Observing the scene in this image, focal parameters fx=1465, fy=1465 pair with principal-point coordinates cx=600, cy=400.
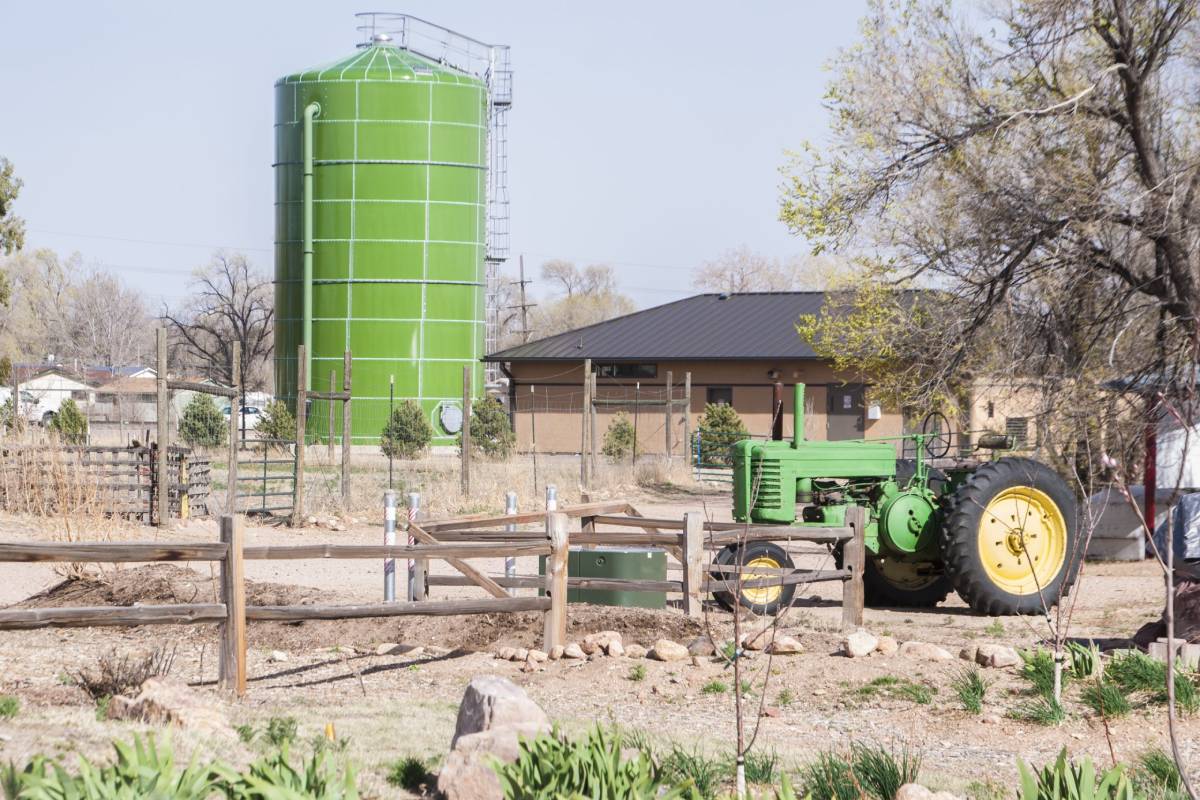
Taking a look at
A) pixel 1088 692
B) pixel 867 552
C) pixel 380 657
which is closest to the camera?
pixel 1088 692

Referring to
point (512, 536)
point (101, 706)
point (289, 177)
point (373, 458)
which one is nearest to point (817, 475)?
point (512, 536)

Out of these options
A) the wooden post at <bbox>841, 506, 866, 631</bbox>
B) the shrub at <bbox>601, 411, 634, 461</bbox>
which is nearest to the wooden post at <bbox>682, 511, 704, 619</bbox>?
the wooden post at <bbox>841, 506, 866, 631</bbox>

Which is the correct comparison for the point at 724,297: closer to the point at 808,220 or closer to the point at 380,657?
the point at 808,220

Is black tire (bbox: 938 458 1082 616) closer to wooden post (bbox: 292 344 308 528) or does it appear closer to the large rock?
the large rock

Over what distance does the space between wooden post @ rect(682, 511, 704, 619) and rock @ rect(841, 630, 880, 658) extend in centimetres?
192

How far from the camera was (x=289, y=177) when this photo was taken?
4362cm

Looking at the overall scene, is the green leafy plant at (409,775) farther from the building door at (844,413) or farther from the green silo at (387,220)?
the building door at (844,413)

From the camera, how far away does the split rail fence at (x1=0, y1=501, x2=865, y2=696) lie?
332 inches

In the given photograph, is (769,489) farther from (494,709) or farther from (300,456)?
(300,456)

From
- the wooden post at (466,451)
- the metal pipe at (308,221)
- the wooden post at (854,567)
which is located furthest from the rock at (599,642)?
the metal pipe at (308,221)

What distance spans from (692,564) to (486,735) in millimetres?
5746

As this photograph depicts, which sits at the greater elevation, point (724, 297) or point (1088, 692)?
point (724, 297)

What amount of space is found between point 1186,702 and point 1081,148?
13660mm

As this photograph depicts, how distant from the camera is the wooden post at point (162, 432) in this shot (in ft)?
60.4
